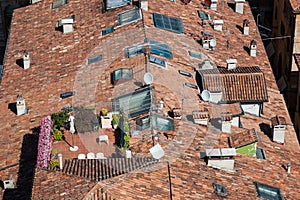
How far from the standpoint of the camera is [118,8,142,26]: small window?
6288cm

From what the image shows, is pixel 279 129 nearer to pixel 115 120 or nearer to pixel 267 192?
pixel 267 192

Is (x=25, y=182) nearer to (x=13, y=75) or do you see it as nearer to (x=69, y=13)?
(x=13, y=75)

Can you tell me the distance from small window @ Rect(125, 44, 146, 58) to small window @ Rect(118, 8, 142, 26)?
3667 millimetres

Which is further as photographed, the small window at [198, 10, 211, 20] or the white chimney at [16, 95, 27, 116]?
the small window at [198, 10, 211, 20]

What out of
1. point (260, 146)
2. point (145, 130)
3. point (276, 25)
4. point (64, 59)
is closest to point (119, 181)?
point (145, 130)

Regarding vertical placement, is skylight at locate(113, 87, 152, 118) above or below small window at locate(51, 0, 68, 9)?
below

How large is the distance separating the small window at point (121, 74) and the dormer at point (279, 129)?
808 centimetres

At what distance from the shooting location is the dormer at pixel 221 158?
50.1m

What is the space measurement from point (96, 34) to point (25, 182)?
14905mm

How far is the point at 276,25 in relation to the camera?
79875 millimetres

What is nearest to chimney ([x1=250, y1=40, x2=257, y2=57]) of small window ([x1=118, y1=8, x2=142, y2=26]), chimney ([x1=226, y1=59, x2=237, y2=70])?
chimney ([x1=226, y1=59, x2=237, y2=70])

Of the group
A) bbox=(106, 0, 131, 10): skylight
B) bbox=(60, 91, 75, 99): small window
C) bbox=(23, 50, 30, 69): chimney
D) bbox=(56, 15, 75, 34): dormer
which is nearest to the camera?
bbox=(60, 91, 75, 99): small window

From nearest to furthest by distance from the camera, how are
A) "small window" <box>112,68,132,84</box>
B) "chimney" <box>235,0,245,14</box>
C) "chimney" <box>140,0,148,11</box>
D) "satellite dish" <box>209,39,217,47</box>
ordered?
"small window" <box>112,68,132,84</box>, "satellite dish" <box>209,39,217,47</box>, "chimney" <box>140,0,148,11</box>, "chimney" <box>235,0,245,14</box>

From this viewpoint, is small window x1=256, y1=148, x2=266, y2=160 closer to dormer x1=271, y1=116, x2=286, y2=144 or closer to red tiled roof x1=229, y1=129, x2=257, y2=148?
red tiled roof x1=229, y1=129, x2=257, y2=148
